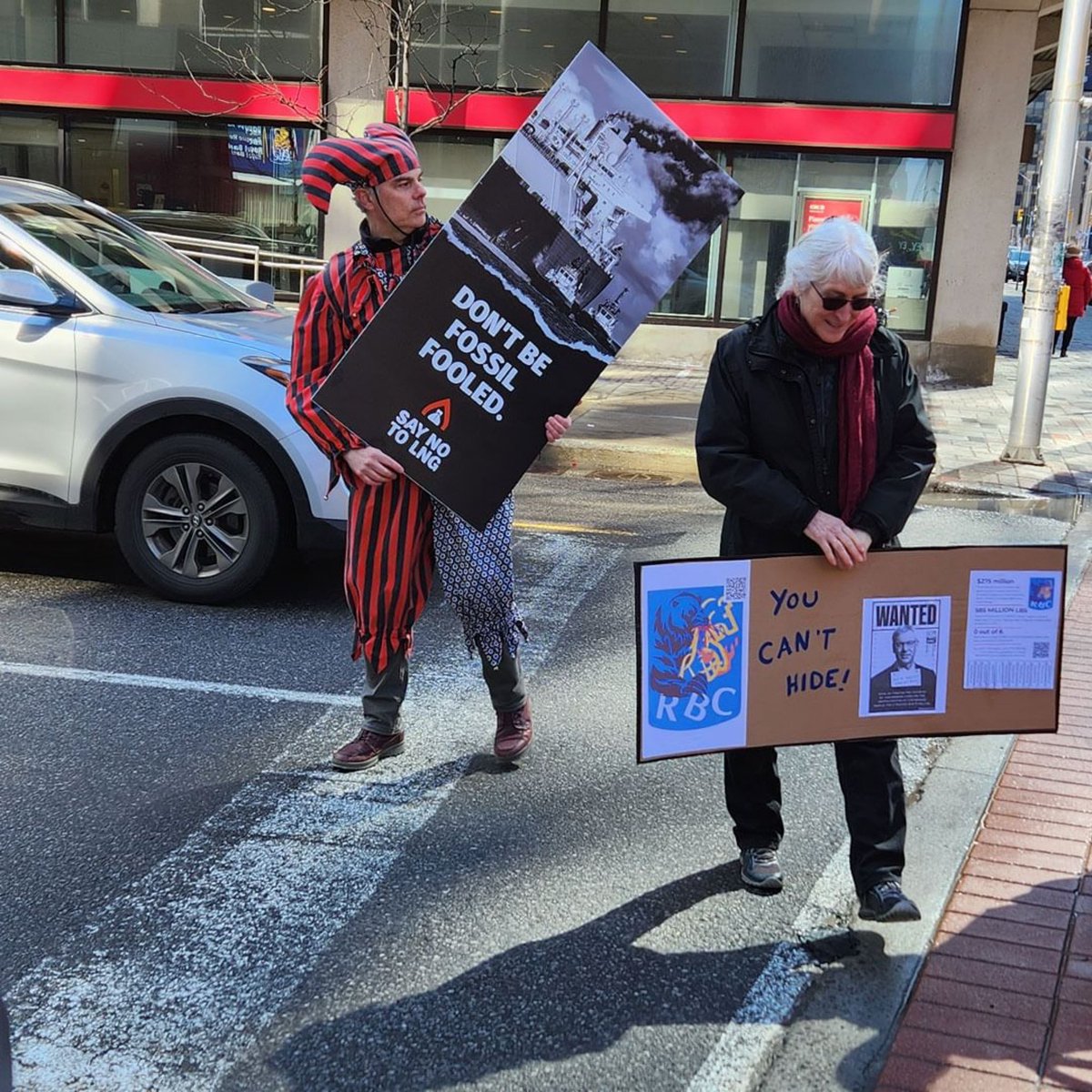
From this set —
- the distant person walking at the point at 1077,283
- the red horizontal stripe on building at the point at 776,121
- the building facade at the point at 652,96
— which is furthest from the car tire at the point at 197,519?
the distant person walking at the point at 1077,283

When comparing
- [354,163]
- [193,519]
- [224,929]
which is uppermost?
[354,163]

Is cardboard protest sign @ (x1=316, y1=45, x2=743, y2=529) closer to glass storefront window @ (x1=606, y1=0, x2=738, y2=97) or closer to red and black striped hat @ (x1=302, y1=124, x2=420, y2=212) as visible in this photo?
red and black striped hat @ (x1=302, y1=124, x2=420, y2=212)

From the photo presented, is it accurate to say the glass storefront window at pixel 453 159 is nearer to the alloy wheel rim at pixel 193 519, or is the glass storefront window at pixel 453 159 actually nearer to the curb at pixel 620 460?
the curb at pixel 620 460

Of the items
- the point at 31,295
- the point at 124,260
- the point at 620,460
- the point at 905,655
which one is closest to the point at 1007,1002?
the point at 905,655

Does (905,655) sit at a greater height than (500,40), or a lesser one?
lesser

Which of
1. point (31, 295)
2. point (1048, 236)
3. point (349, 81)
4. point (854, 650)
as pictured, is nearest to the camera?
point (854, 650)

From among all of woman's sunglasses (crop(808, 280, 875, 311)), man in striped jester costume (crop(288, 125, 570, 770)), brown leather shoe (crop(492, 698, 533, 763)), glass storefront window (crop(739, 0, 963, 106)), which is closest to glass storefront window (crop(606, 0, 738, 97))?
glass storefront window (crop(739, 0, 963, 106))

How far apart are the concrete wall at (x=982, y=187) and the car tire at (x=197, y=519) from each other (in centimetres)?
1174

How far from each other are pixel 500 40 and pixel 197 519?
1152cm

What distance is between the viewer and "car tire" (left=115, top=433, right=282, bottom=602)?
575 cm

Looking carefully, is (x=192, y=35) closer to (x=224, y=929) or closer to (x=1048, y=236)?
(x=1048, y=236)

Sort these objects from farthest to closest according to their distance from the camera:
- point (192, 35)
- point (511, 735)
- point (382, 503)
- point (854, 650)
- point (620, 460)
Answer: point (192, 35)
point (620, 460)
point (511, 735)
point (382, 503)
point (854, 650)

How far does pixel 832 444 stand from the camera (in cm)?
321

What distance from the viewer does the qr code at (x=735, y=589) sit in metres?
3.07
